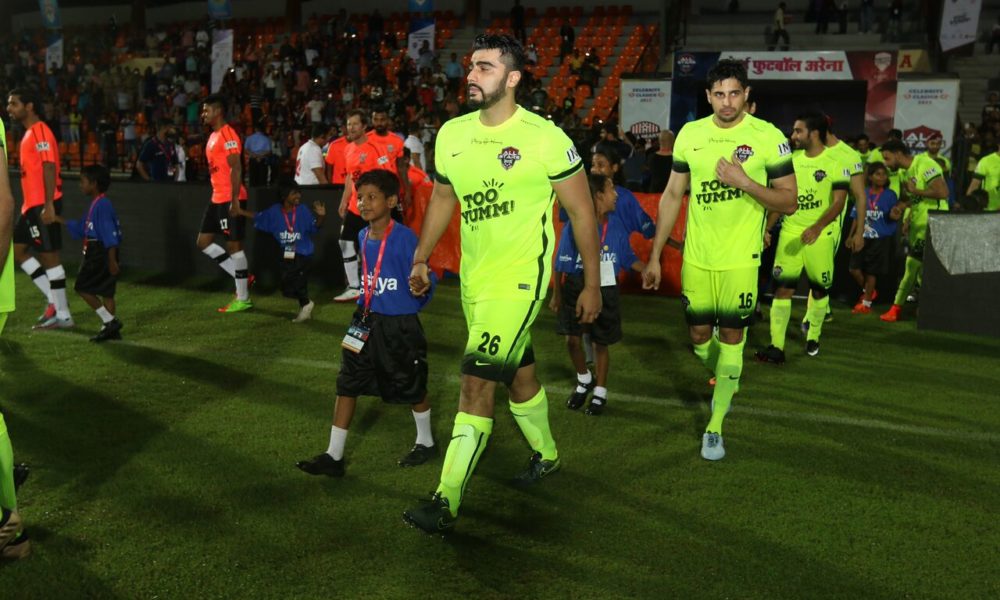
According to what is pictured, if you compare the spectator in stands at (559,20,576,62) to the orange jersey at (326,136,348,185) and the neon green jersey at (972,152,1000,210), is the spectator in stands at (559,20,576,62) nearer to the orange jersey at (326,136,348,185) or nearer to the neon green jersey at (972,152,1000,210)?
the neon green jersey at (972,152,1000,210)

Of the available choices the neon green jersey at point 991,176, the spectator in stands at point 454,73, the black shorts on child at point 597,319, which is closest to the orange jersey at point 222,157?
the black shorts on child at point 597,319

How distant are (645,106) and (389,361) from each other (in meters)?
15.9

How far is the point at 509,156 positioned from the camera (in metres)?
4.24

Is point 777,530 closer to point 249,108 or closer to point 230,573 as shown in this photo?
point 230,573

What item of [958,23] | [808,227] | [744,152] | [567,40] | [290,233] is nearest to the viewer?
[744,152]

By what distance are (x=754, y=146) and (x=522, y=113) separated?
5.91 feet

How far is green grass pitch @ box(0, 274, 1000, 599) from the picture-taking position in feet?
13.4

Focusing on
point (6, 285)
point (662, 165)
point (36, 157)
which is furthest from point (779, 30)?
point (6, 285)

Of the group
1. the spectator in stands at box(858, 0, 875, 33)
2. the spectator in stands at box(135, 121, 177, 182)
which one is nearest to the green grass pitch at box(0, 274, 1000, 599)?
the spectator in stands at box(135, 121, 177, 182)

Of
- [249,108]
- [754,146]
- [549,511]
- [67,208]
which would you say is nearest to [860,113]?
[249,108]

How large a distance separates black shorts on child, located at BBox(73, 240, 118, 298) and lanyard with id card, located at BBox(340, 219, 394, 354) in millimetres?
4162

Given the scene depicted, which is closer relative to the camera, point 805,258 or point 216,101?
point 805,258

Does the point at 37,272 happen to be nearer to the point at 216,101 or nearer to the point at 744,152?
the point at 216,101

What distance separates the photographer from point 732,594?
3949 mm
